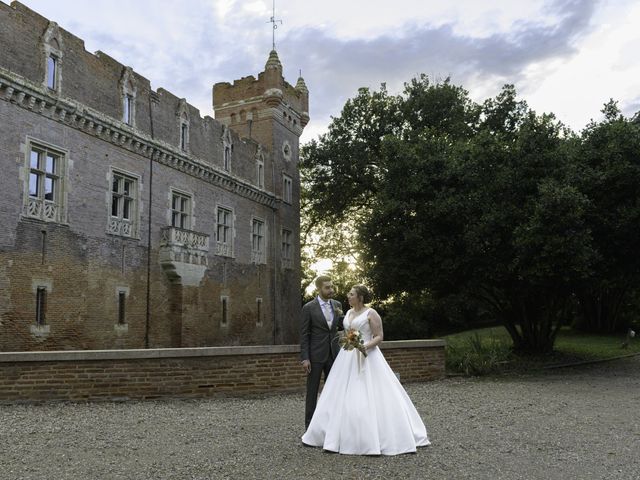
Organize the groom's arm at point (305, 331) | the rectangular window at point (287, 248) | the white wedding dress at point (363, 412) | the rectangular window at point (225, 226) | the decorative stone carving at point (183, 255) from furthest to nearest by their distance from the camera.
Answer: the rectangular window at point (287, 248), the rectangular window at point (225, 226), the decorative stone carving at point (183, 255), the groom's arm at point (305, 331), the white wedding dress at point (363, 412)

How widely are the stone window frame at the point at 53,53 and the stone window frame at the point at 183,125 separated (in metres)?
6.53

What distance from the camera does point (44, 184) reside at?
17.7 metres

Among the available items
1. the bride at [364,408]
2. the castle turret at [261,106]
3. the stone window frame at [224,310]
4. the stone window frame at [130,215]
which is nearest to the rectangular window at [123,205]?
the stone window frame at [130,215]

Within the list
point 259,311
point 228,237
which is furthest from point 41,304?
point 259,311

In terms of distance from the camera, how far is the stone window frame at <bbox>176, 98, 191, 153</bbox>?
24.5m

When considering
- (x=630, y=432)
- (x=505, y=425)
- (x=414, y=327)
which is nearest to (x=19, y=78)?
(x=505, y=425)

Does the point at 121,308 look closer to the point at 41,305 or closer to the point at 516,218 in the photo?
the point at 41,305

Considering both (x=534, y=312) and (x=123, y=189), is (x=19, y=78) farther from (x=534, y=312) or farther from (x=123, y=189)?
(x=534, y=312)

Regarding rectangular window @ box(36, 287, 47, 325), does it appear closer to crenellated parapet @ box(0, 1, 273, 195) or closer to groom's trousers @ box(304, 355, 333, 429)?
crenellated parapet @ box(0, 1, 273, 195)

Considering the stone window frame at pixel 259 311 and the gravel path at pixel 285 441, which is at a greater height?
the stone window frame at pixel 259 311

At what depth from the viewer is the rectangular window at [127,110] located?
69.9 ft

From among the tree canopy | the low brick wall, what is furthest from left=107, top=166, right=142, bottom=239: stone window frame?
the low brick wall

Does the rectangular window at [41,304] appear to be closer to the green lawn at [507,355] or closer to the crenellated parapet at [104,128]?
the crenellated parapet at [104,128]

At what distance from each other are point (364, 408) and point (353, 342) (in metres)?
0.79
